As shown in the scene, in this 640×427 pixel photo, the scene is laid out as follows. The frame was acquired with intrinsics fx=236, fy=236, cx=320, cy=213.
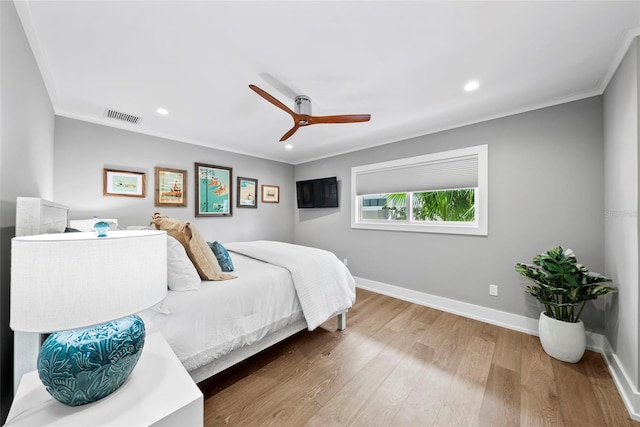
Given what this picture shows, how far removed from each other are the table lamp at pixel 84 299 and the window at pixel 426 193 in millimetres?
3164

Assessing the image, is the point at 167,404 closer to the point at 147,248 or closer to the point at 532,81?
the point at 147,248

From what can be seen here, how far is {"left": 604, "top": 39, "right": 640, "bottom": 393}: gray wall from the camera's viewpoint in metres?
1.54

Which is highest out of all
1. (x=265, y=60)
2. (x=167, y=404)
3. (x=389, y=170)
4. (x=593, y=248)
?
(x=265, y=60)

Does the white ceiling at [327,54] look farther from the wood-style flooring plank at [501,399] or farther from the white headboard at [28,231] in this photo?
the wood-style flooring plank at [501,399]

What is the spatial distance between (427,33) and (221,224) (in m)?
3.66

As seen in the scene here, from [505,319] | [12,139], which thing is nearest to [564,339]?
[505,319]

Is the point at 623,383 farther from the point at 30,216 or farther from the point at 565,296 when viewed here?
the point at 30,216

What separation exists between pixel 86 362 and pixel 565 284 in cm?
307

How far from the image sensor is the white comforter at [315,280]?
2.08 metres

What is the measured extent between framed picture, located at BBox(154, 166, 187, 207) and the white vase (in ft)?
14.7

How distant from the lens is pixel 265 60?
176 centimetres

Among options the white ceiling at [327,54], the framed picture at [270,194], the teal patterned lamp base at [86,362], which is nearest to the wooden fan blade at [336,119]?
the white ceiling at [327,54]

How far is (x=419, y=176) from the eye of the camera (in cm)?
331

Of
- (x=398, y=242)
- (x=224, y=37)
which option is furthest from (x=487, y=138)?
(x=224, y=37)
